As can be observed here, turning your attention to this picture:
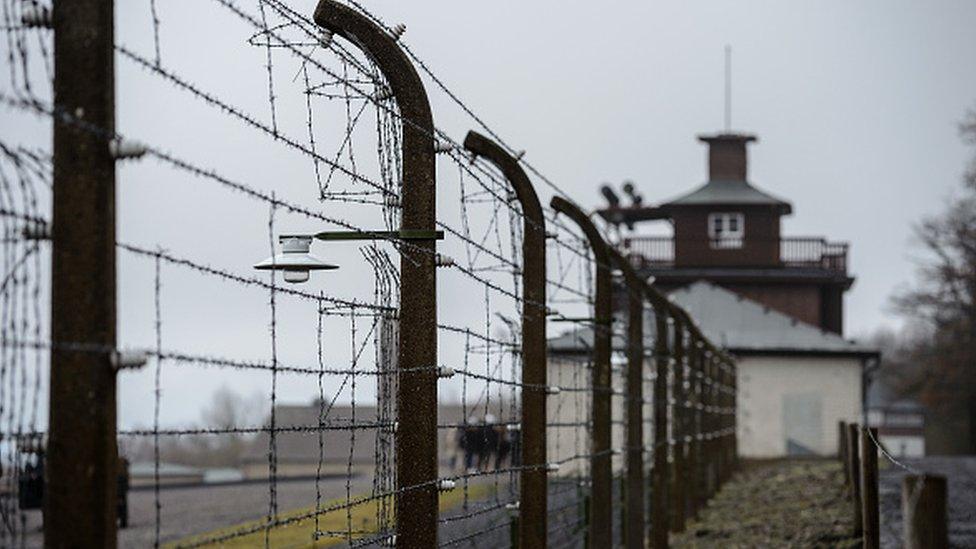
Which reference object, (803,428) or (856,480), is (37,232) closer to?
(856,480)

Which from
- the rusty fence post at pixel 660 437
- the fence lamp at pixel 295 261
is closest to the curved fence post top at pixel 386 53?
the fence lamp at pixel 295 261

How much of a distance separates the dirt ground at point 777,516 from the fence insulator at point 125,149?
32.0 ft

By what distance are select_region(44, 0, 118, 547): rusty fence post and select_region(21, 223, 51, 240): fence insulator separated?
0.02 m

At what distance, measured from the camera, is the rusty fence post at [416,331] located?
6434 millimetres

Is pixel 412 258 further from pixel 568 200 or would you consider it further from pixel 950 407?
pixel 950 407

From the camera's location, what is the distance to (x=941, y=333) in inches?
2478

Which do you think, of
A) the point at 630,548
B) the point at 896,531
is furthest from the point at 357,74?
the point at 896,531

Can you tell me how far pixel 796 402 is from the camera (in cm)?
5116

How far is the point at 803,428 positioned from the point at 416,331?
1781 inches

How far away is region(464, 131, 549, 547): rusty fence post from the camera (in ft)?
28.1

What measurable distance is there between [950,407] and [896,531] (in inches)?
2059

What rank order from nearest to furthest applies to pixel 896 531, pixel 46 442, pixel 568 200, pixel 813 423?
pixel 46 442, pixel 568 200, pixel 896 531, pixel 813 423

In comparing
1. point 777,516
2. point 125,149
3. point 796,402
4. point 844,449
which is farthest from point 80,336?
point 796,402

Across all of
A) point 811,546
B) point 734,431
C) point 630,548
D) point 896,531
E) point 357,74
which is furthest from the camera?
point 734,431
